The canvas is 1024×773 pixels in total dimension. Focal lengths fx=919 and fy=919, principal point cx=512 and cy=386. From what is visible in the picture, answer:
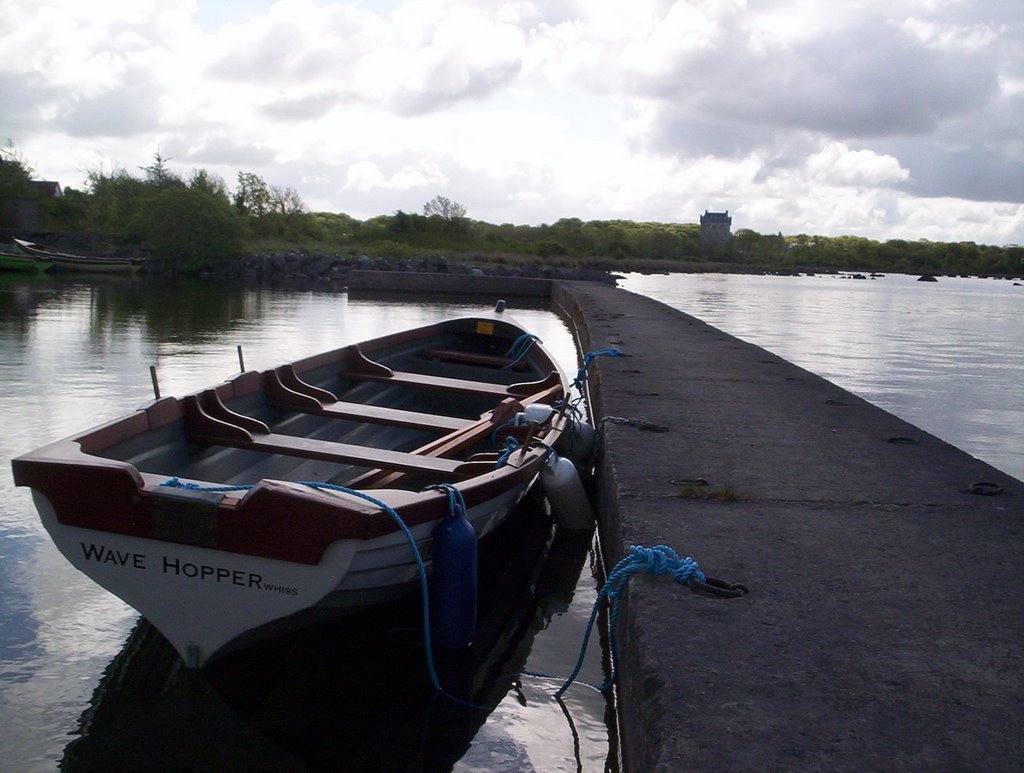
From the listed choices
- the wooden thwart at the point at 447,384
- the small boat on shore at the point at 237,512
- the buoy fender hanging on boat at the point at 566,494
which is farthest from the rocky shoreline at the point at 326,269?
the small boat on shore at the point at 237,512

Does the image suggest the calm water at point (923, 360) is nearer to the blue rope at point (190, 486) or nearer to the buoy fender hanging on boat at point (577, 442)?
the buoy fender hanging on boat at point (577, 442)

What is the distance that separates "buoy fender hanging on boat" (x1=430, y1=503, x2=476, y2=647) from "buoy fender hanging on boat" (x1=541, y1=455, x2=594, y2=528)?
6.14 ft

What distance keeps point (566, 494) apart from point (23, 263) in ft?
112

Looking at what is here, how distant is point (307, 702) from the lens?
3779 mm

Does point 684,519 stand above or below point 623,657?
above

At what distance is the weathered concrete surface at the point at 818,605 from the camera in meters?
2.42

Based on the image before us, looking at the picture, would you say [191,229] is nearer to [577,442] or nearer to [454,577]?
[577,442]

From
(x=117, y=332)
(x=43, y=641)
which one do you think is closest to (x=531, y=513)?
(x=43, y=641)

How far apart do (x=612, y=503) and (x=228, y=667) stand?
215cm

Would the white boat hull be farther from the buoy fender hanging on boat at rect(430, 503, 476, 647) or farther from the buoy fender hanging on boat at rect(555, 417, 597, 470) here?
the buoy fender hanging on boat at rect(555, 417, 597, 470)

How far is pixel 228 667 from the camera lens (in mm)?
3955

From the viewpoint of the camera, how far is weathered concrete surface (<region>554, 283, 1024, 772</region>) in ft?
7.95

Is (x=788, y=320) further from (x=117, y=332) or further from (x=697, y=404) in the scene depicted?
(x=697, y=404)

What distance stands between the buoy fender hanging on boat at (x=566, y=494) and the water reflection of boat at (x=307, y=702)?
47.5 inches
